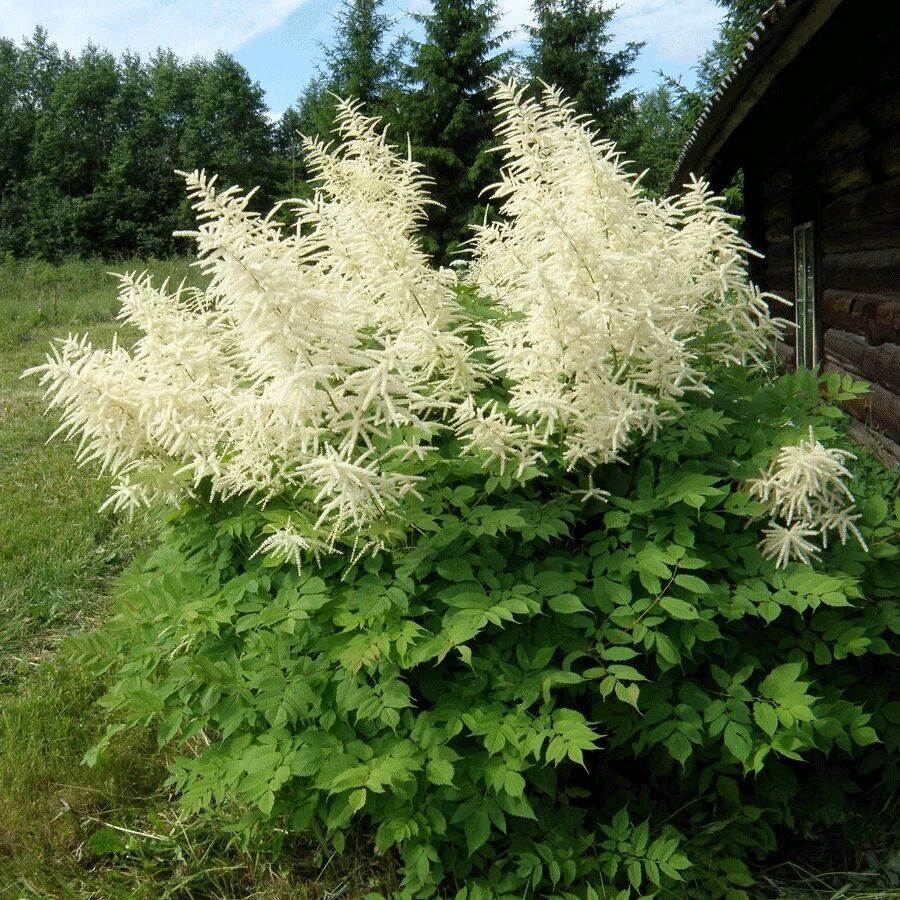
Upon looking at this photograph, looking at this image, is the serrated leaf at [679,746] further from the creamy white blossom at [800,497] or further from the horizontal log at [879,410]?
the horizontal log at [879,410]

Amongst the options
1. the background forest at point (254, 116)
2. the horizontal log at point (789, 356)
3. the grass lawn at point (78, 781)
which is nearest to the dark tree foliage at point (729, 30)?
the background forest at point (254, 116)

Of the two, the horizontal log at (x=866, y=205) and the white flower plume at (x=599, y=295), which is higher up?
the horizontal log at (x=866, y=205)

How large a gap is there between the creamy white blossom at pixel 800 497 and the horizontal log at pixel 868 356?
2331mm

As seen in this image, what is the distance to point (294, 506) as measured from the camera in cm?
212

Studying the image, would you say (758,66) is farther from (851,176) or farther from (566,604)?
(566,604)

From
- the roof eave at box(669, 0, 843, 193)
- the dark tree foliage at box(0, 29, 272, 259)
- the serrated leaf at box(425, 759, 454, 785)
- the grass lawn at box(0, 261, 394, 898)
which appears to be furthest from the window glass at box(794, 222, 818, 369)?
the dark tree foliage at box(0, 29, 272, 259)

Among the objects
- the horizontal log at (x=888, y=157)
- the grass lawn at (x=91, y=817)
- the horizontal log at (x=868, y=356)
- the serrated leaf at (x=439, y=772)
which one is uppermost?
the horizontal log at (x=888, y=157)

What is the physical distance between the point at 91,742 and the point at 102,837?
53 centimetres

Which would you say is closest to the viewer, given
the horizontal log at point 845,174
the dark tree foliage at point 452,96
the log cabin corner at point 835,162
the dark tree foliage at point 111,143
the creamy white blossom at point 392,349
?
the creamy white blossom at point 392,349

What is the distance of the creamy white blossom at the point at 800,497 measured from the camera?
79.9 inches

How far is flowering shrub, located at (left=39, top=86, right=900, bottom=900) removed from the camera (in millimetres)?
1928

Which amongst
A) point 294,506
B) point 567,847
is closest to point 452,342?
point 294,506

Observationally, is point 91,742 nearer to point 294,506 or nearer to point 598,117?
point 294,506

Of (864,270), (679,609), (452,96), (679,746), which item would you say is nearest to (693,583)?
(679,609)
